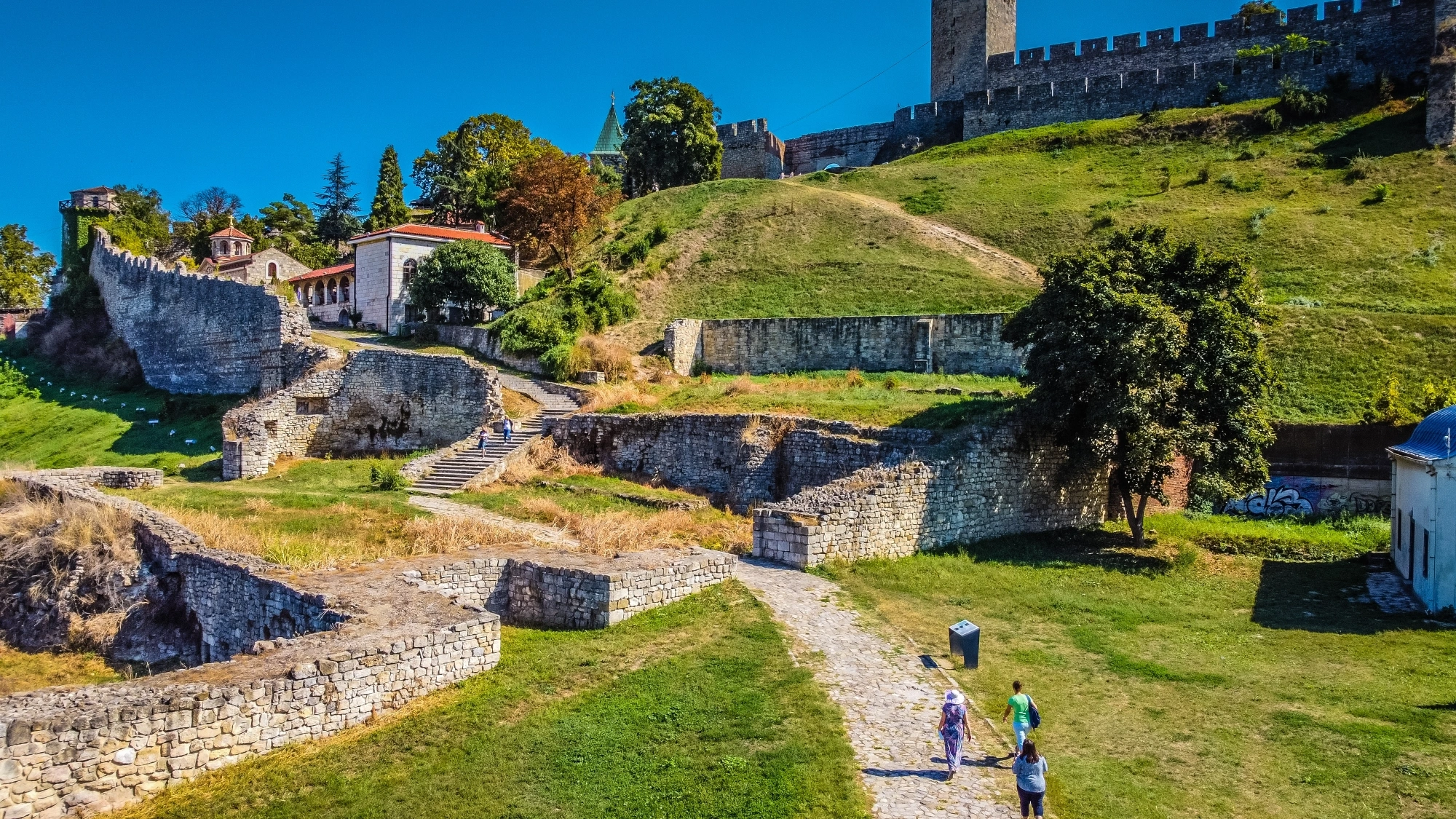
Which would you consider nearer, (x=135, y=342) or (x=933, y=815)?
(x=933, y=815)

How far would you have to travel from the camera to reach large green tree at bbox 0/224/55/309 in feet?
187

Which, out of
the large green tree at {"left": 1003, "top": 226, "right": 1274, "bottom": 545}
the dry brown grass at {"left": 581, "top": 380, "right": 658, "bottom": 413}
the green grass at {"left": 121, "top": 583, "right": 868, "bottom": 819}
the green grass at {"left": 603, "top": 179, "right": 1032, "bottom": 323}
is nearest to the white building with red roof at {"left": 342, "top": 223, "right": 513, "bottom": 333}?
the green grass at {"left": 603, "top": 179, "right": 1032, "bottom": 323}

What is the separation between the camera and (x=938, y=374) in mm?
28109

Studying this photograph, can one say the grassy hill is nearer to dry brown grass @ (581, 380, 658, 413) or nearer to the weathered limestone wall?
dry brown grass @ (581, 380, 658, 413)

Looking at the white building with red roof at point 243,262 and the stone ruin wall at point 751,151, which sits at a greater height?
the stone ruin wall at point 751,151

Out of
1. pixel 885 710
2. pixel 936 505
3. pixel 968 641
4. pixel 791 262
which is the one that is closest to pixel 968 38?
pixel 791 262

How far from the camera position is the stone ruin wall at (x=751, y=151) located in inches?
2552

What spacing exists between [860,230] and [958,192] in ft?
22.7

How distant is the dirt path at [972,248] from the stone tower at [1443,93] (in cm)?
1814

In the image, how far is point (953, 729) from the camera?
8328 millimetres

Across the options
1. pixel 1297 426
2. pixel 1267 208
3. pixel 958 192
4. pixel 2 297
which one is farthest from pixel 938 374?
pixel 2 297

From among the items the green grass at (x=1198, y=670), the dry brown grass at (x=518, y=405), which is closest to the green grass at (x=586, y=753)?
the green grass at (x=1198, y=670)

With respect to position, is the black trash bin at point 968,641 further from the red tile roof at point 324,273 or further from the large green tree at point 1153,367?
the red tile roof at point 324,273

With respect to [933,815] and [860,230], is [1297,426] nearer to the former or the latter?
[933,815]
